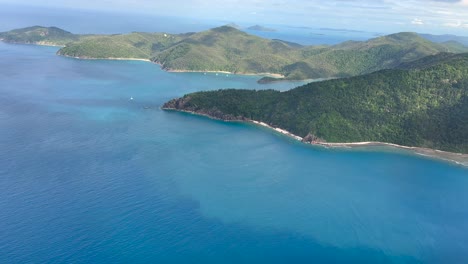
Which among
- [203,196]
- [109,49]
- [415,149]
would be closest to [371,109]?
[415,149]

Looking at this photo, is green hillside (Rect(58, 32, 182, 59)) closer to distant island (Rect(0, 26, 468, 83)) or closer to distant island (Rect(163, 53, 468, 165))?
distant island (Rect(0, 26, 468, 83))

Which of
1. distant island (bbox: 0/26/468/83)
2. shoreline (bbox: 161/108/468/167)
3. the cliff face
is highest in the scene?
distant island (bbox: 0/26/468/83)

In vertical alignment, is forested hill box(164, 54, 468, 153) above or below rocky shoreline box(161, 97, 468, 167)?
above

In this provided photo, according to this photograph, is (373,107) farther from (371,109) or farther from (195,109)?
(195,109)

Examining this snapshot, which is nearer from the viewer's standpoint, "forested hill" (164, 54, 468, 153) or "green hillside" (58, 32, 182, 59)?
"forested hill" (164, 54, 468, 153)

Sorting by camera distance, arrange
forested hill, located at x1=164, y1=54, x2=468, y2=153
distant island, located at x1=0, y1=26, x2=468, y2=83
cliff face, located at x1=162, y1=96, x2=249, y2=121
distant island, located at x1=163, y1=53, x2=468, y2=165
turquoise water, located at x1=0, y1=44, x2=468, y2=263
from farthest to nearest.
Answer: distant island, located at x1=0, y1=26, x2=468, y2=83 → cliff face, located at x1=162, y1=96, x2=249, y2=121 → forested hill, located at x1=164, y1=54, x2=468, y2=153 → distant island, located at x1=163, y1=53, x2=468, y2=165 → turquoise water, located at x1=0, y1=44, x2=468, y2=263

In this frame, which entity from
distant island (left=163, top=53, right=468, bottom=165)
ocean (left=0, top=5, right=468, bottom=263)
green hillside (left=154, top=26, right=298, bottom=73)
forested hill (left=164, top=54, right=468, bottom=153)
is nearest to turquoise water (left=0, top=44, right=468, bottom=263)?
ocean (left=0, top=5, right=468, bottom=263)

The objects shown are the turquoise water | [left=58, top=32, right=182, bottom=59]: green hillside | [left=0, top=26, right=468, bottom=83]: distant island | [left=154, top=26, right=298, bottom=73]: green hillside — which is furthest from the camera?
[left=58, top=32, right=182, bottom=59]: green hillside

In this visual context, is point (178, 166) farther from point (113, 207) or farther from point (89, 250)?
point (89, 250)
